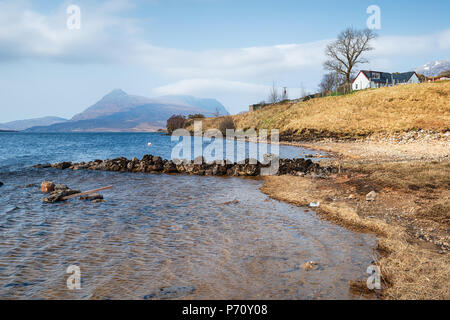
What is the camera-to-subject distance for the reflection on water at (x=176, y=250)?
217 inches

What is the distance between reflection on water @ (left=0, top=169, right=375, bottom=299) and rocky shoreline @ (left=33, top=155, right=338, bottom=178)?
594 centimetres

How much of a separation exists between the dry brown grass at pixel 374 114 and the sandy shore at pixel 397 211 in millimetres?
24121

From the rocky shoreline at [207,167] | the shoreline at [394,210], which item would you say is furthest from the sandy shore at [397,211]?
the rocky shoreline at [207,167]

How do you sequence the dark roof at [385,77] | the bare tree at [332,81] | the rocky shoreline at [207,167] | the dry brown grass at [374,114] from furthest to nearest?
the bare tree at [332,81]
the dark roof at [385,77]
the dry brown grass at [374,114]
the rocky shoreline at [207,167]

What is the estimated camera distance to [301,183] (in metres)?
14.9

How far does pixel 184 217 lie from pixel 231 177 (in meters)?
9.24

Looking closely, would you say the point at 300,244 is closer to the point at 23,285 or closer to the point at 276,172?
the point at 23,285

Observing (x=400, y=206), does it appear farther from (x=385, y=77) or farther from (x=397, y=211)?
(x=385, y=77)

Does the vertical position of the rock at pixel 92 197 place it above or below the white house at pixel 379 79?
below

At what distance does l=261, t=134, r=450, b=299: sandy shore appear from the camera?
536 cm

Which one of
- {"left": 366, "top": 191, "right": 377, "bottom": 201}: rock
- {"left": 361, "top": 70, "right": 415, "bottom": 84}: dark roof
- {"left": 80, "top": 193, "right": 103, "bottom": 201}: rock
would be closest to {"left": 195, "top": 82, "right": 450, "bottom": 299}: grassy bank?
{"left": 366, "top": 191, "right": 377, "bottom": 201}: rock

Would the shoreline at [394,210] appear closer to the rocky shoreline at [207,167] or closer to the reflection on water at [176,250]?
the rocky shoreline at [207,167]

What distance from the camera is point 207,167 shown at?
21.4 metres
